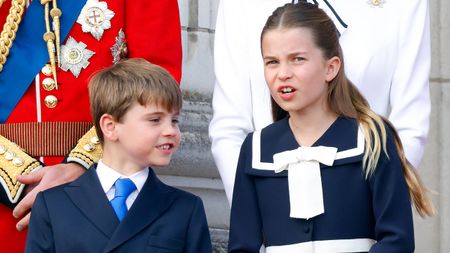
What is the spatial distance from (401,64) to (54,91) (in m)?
1.10

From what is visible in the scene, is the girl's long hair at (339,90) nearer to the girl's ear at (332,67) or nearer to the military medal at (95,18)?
the girl's ear at (332,67)

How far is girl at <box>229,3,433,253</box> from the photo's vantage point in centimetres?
432

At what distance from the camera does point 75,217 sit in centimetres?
440

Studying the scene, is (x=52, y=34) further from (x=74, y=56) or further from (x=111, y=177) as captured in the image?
(x=111, y=177)

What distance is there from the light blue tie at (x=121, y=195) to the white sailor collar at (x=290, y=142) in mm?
362

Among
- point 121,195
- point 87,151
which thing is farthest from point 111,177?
point 87,151

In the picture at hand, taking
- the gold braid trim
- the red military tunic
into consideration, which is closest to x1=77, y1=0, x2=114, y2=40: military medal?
the red military tunic

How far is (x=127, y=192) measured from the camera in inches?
175

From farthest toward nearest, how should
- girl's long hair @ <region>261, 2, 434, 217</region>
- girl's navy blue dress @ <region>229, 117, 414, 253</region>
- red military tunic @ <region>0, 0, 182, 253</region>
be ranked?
red military tunic @ <region>0, 0, 182, 253</region>, girl's long hair @ <region>261, 2, 434, 217</region>, girl's navy blue dress @ <region>229, 117, 414, 253</region>

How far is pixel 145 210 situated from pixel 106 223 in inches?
4.8

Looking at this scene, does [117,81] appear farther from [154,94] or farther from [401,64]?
[401,64]

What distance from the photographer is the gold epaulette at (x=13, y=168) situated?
14.9 feet

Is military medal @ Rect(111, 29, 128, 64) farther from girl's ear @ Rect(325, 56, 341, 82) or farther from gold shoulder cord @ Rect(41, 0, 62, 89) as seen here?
girl's ear @ Rect(325, 56, 341, 82)

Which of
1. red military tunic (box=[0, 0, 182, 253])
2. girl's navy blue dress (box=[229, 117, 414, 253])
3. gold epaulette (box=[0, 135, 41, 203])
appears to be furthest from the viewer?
red military tunic (box=[0, 0, 182, 253])
